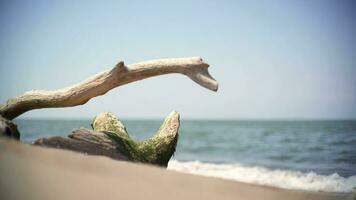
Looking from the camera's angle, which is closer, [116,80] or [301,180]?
[116,80]

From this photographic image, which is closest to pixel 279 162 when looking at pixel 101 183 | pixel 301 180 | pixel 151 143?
pixel 301 180

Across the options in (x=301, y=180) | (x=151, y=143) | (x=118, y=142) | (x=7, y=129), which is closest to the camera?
(x=7, y=129)

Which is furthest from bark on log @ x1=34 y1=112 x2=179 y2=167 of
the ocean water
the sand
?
the sand

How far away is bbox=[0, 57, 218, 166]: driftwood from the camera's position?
161 inches

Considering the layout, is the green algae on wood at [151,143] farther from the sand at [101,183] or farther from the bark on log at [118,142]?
the sand at [101,183]

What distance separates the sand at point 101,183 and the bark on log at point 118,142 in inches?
45.3

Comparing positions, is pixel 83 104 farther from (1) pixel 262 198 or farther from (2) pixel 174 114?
(1) pixel 262 198

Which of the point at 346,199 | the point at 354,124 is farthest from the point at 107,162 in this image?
the point at 354,124

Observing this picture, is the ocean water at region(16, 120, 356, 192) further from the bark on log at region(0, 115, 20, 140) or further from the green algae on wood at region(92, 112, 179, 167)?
the bark on log at region(0, 115, 20, 140)

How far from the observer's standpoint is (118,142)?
12.5 feet

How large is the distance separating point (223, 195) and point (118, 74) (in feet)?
9.36

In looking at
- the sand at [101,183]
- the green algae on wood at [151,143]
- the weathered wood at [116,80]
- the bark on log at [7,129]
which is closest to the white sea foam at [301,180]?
the green algae on wood at [151,143]

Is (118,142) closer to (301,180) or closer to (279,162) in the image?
(301,180)

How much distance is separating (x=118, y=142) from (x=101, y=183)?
7.13ft
